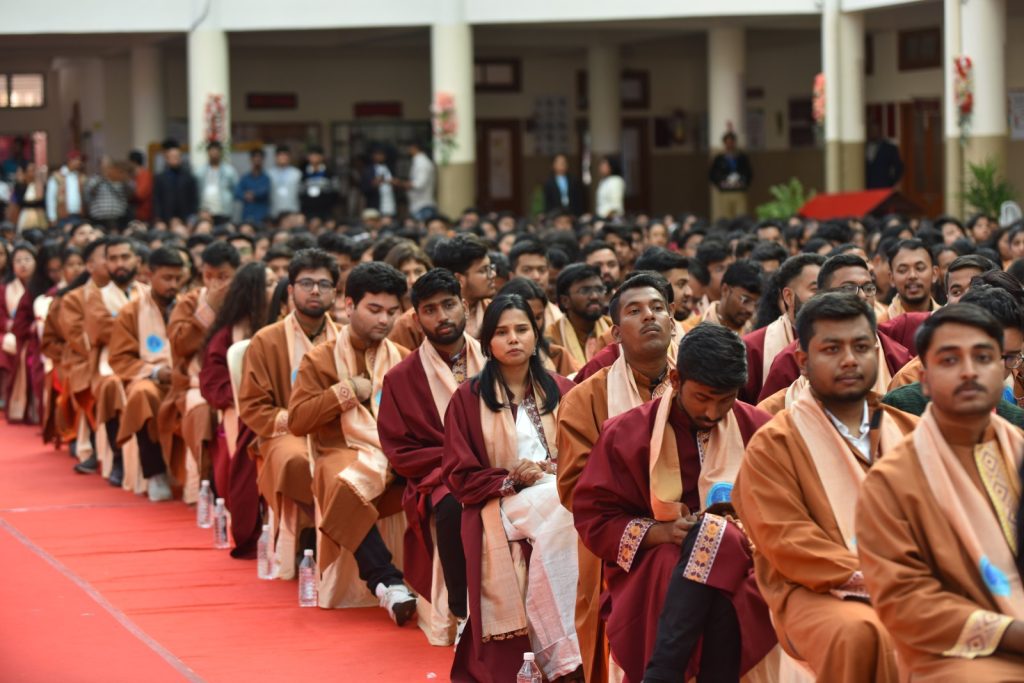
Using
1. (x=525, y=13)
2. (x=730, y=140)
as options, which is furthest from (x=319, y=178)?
(x=730, y=140)

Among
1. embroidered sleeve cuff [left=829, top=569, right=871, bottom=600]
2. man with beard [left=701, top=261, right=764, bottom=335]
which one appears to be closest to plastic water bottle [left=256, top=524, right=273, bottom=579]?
man with beard [left=701, top=261, right=764, bottom=335]

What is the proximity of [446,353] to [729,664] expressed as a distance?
2612mm

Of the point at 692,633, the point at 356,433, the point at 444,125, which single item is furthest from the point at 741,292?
the point at 444,125

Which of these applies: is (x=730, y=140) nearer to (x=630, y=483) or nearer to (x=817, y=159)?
(x=817, y=159)

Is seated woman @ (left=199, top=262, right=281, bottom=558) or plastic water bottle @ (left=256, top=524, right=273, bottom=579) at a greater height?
seated woman @ (left=199, top=262, right=281, bottom=558)

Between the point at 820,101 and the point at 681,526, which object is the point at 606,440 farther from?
the point at 820,101

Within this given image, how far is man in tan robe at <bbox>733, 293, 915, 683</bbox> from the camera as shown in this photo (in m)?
4.94

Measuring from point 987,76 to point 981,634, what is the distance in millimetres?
15586

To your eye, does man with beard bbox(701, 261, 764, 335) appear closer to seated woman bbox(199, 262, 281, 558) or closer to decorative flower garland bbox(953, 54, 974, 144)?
seated woman bbox(199, 262, 281, 558)

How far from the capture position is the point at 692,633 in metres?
5.39

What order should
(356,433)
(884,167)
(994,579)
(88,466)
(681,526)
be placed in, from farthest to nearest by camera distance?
(884,167), (88,466), (356,433), (681,526), (994,579)

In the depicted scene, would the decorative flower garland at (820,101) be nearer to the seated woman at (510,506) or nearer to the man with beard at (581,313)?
the man with beard at (581,313)

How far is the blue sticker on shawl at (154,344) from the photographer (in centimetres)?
1150

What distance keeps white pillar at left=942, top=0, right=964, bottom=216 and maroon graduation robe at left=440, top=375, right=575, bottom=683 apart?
13.3m
